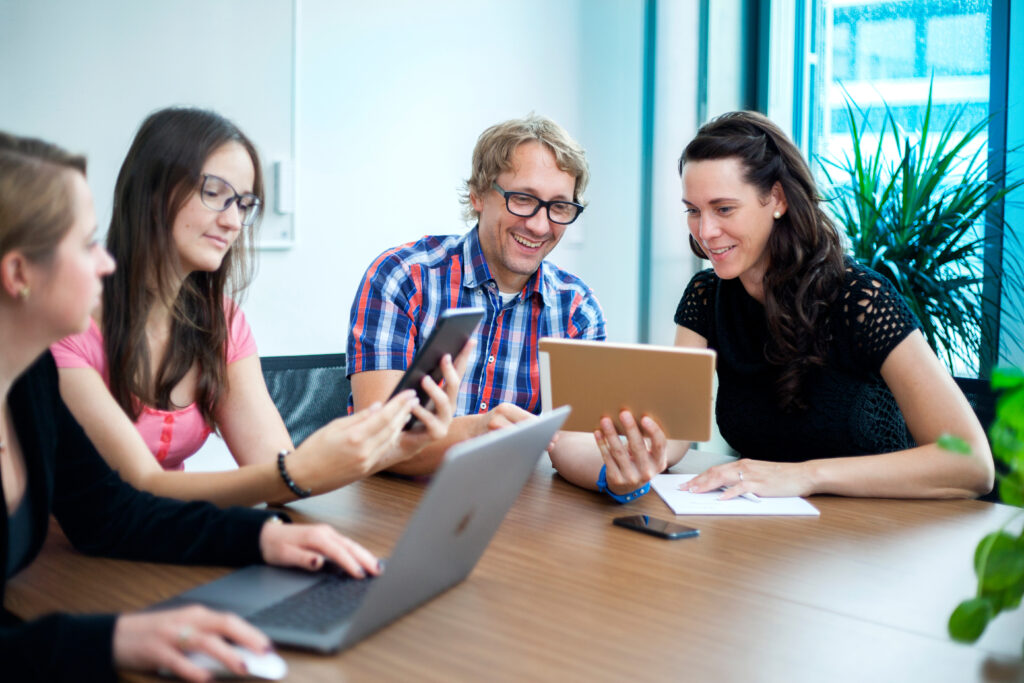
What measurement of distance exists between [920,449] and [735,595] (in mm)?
715

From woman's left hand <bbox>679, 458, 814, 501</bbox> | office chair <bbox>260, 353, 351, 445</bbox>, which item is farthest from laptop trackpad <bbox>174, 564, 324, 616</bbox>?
office chair <bbox>260, 353, 351, 445</bbox>

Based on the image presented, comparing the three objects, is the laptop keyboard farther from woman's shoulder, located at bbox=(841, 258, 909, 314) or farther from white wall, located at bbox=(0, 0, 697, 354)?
white wall, located at bbox=(0, 0, 697, 354)

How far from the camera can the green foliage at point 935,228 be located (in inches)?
116

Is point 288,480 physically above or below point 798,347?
below

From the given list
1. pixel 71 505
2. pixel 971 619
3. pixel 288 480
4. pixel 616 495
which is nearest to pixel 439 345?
pixel 288 480

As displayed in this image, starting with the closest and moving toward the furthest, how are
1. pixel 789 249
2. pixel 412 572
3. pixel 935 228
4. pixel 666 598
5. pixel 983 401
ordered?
pixel 412 572, pixel 666 598, pixel 789 249, pixel 983 401, pixel 935 228

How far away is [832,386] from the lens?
6.48ft

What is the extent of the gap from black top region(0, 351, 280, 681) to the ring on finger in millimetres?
299

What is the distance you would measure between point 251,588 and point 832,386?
1370mm

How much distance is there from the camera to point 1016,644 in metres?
1.01

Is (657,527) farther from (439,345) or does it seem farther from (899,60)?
(899,60)

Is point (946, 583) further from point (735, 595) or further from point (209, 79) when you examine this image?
point (209, 79)

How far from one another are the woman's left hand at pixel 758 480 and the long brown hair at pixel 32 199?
112cm

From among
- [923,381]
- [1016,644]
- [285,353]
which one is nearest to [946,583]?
[1016,644]
